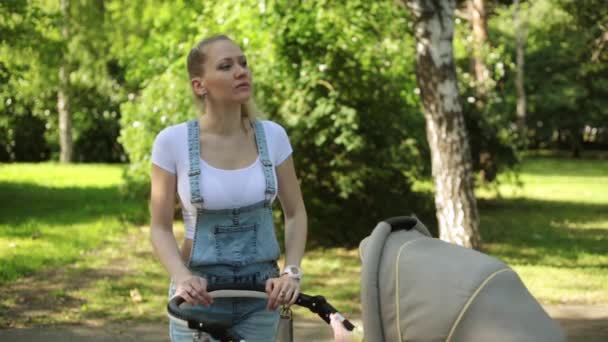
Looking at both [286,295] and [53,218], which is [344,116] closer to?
[53,218]

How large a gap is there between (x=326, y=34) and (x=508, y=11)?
105 feet

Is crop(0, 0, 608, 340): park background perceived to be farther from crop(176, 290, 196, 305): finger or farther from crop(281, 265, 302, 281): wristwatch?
crop(176, 290, 196, 305): finger

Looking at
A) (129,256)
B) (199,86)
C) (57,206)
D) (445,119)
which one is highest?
(199,86)

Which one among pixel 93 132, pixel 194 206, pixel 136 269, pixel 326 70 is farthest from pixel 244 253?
pixel 93 132

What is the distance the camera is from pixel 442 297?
3.34 m

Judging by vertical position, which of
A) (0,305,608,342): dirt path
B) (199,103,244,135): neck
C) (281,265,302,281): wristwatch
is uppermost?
(199,103,244,135): neck

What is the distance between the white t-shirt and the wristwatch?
255 millimetres

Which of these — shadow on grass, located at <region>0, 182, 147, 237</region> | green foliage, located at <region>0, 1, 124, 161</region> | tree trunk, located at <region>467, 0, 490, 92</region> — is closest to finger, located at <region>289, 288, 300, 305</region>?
shadow on grass, located at <region>0, 182, 147, 237</region>

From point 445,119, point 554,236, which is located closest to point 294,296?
point 445,119

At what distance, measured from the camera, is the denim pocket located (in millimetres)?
3436

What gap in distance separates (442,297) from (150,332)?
4.99 m

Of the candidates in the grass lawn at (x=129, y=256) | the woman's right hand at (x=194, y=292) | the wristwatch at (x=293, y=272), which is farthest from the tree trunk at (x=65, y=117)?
the woman's right hand at (x=194, y=292)

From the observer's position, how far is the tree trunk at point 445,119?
10477 mm

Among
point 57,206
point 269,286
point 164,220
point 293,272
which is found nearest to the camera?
point 269,286
